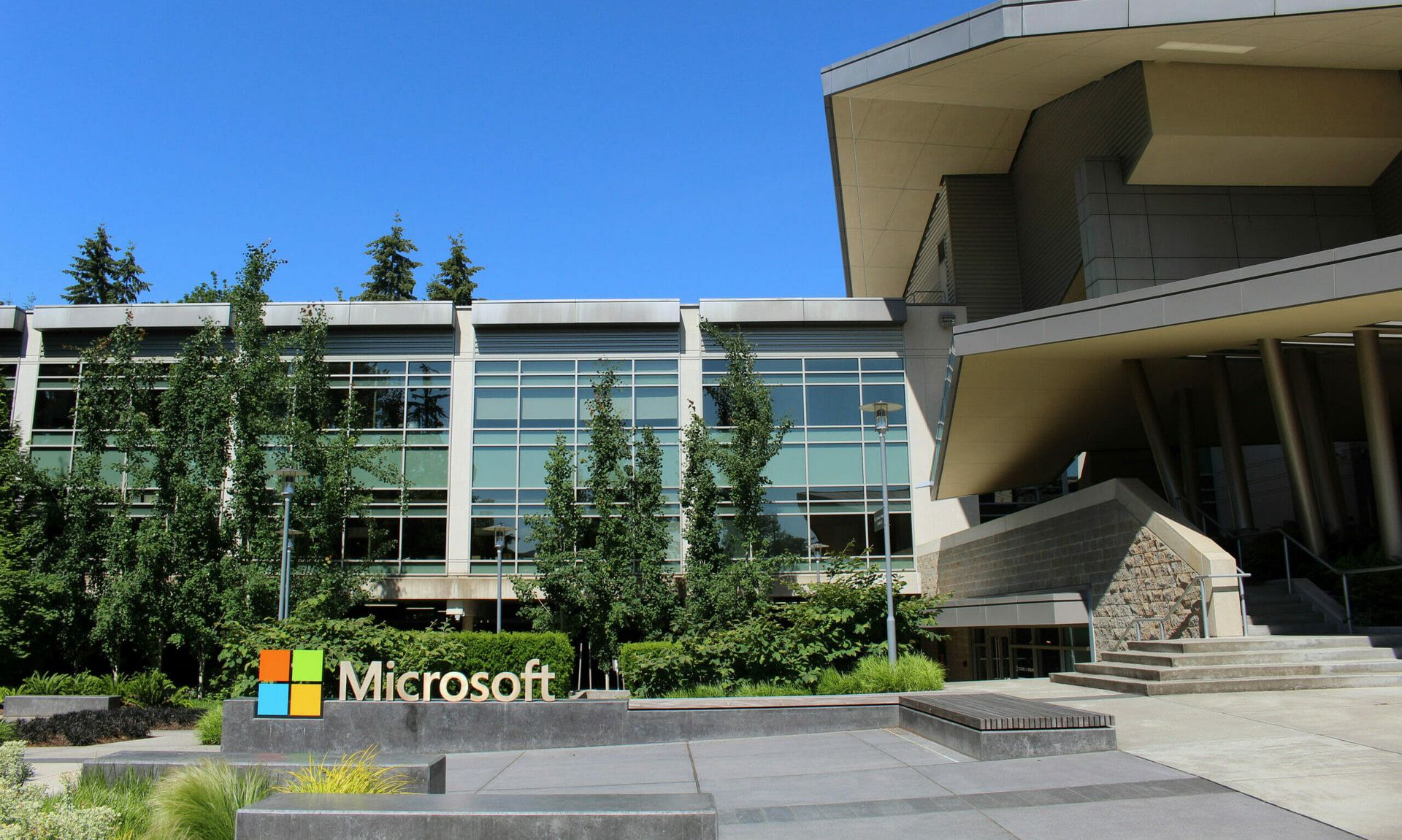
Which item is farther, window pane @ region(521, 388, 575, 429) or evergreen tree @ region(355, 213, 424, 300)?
evergreen tree @ region(355, 213, 424, 300)

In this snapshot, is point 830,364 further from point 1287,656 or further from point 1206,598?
point 1287,656

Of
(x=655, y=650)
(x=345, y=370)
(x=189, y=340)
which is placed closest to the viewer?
(x=655, y=650)

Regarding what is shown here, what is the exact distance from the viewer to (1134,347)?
64.2 feet

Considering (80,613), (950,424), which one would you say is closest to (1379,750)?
(950,424)

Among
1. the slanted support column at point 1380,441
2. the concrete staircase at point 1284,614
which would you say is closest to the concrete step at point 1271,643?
the concrete staircase at point 1284,614

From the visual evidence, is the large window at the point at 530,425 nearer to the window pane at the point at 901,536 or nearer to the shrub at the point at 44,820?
the window pane at the point at 901,536

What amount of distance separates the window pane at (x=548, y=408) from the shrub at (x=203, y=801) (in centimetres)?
2672

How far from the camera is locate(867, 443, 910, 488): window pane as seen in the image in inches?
1369

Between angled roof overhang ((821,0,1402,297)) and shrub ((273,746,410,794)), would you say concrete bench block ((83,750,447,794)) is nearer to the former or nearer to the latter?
shrub ((273,746,410,794))

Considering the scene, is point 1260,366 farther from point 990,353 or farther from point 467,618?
point 467,618

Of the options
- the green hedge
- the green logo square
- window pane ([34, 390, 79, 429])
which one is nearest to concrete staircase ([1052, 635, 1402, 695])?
the green hedge

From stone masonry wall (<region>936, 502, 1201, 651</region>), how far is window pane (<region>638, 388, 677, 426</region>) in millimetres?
11220

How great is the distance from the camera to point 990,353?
63.2 ft

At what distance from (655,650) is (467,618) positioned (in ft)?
58.7
